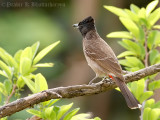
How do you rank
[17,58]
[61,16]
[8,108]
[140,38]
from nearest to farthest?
[8,108]
[17,58]
[140,38]
[61,16]

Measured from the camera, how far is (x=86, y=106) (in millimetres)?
5988

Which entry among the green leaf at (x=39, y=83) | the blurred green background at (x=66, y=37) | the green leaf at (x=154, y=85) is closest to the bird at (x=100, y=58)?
the green leaf at (x=154, y=85)

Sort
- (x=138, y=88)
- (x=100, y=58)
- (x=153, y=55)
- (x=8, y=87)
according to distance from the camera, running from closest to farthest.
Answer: (x=8, y=87), (x=138, y=88), (x=153, y=55), (x=100, y=58)

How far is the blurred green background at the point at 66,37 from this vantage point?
5.97 m

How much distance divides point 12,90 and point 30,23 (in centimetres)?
468

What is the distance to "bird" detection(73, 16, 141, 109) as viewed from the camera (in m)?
2.27

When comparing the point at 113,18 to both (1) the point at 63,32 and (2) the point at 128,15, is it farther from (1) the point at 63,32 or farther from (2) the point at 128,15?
(2) the point at 128,15

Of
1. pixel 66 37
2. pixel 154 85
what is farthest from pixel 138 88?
pixel 66 37

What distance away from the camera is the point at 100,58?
9.23 ft

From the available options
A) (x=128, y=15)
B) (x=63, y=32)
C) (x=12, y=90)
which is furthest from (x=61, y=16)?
(x=12, y=90)

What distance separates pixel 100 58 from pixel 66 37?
367 centimetres

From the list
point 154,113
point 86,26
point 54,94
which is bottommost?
point 154,113

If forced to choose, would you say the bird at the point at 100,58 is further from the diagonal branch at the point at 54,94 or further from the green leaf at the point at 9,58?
the green leaf at the point at 9,58

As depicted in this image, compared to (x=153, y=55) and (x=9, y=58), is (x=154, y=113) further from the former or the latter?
(x=9, y=58)
